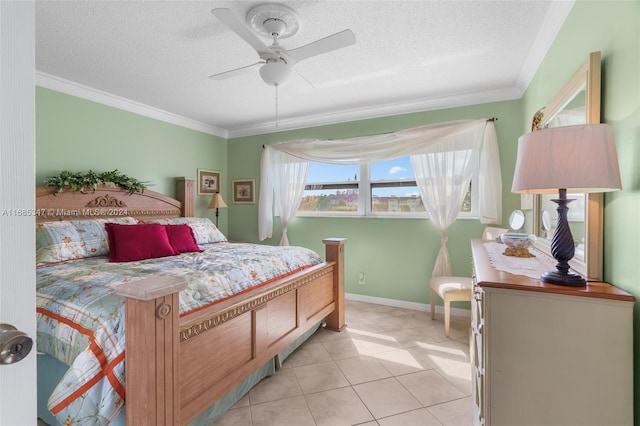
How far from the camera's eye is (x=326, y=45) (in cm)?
184

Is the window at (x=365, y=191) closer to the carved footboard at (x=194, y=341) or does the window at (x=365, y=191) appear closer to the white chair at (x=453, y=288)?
the white chair at (x=453, y=288)

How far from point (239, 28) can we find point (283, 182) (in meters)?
2.73

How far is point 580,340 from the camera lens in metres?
1.08

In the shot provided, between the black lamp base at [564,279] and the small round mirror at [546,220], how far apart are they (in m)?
0.94

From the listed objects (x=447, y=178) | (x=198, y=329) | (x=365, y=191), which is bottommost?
(x=198, y=329)

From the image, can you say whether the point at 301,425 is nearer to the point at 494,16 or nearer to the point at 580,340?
the point at 580,340

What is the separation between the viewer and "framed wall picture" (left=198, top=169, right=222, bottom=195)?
14.6 feet

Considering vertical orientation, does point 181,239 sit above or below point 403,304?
above

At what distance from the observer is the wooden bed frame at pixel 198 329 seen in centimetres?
121

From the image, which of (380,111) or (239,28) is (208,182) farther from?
(239,28)

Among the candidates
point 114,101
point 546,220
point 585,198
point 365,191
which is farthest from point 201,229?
point 585,198

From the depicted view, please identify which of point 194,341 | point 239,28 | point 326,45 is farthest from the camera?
point 326,45
